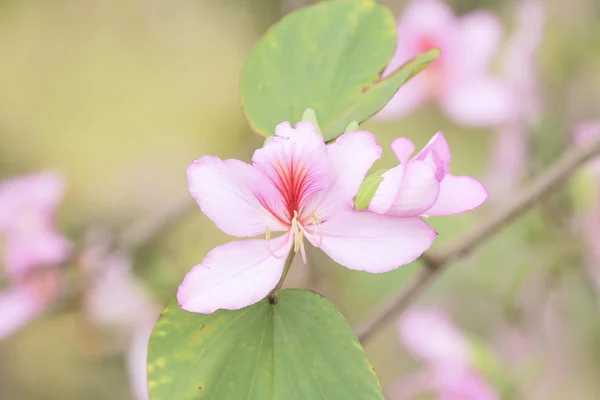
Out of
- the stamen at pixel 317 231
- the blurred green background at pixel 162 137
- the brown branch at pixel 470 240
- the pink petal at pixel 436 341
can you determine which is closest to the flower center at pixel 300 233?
the stamen at pixel 317 231

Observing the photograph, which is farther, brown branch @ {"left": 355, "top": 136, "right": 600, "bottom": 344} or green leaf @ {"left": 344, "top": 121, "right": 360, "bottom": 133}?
brown branch @ {"left": 355, "top": 136, "right": 600, "bottom": 344}

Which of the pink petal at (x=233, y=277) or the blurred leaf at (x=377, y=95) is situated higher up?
the blurred leaf at (x=377, y=95)

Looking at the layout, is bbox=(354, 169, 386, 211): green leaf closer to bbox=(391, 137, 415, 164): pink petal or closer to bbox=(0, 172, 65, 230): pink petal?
bbox=(391, 137, 415, 164): pink petal

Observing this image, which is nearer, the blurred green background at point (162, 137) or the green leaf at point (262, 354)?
the green leaf at point (262, 354)

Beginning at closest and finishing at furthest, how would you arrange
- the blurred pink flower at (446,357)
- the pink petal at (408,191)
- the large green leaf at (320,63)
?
the pink petal at (408,191), the large green leaf at (320,63), the blurred pink flower at (446,357)

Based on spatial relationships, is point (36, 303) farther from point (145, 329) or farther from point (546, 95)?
point (546, 95)

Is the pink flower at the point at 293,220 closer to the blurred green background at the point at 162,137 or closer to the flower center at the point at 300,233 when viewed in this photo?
the flower center at the point at 300,233

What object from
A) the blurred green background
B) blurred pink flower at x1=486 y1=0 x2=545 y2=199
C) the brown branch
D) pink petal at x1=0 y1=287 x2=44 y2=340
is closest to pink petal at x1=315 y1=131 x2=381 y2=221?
the brown branch
